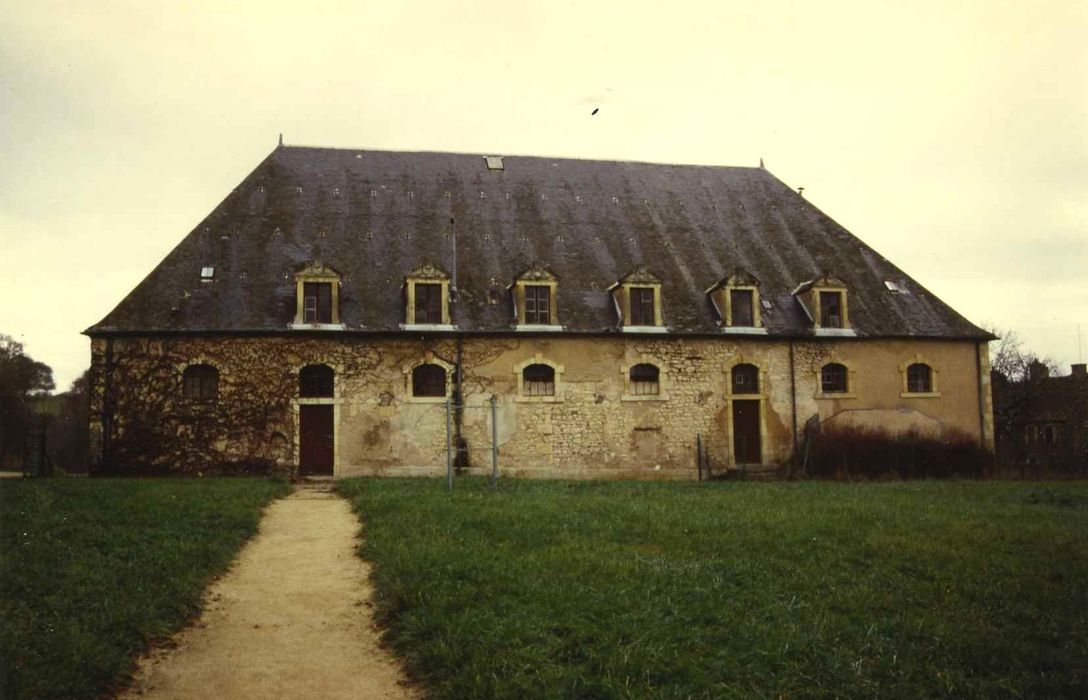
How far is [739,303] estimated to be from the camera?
75.5ft

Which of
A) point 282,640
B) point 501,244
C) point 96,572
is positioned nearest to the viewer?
point 282,640

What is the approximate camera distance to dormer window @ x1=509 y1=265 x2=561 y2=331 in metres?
21.7

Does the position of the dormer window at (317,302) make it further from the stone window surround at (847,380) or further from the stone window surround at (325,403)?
the stone window surround at (847,380)

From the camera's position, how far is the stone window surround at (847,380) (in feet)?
75.4

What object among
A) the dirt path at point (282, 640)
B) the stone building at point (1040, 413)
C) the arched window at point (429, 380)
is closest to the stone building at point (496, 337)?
the arched window at point (429, 380)

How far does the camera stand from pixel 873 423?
23.0 metres

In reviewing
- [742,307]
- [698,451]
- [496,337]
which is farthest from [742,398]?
[496,337]

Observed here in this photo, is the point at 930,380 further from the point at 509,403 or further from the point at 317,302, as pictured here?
the point at 317,302

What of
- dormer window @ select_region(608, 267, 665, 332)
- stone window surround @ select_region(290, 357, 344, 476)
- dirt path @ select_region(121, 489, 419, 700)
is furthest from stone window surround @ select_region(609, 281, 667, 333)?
dirt path @ select_region(121, 489, 419, 700)

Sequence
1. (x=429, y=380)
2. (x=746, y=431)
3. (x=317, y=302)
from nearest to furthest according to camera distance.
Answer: (x=317, y=302) → (x=429, y=380) → (x=746, y=431)

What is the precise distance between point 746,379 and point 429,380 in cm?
890

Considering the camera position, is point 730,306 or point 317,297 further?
point 730,306

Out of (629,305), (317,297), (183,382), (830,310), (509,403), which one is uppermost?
(317,297)

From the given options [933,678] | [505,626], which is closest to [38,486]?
[505,626]
